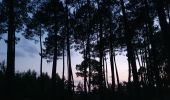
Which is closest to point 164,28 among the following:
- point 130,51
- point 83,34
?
point 130,51

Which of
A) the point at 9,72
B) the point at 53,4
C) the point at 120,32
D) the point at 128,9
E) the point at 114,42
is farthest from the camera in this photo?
the point at 114,42

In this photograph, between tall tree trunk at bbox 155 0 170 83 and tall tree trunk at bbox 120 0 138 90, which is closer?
tall tree trunk at bbox 155 0 170 83

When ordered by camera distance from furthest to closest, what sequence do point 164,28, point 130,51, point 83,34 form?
point 83,34, point 130,51, point 164,28

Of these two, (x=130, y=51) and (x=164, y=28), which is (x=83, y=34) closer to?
(x=130, y=51)

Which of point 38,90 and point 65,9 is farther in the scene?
point 65,9

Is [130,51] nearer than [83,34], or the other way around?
[130,51]

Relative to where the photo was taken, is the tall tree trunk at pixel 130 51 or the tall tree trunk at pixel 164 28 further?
the tall tree trunk at pixel 130 51

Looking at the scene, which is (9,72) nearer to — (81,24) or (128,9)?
(128,9)

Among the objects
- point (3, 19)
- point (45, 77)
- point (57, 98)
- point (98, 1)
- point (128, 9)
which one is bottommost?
point (57, 98)

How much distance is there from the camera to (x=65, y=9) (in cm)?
3055

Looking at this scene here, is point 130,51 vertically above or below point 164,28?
above

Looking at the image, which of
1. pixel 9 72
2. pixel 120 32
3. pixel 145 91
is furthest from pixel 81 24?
pixel 9 72

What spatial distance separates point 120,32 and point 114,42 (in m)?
2.34

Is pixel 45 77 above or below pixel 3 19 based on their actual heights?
below
